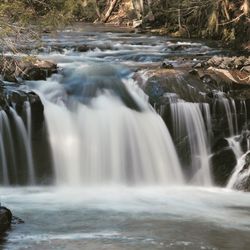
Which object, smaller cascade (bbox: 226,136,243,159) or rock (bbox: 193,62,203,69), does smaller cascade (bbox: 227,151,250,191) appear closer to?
smaller cascade (bbox: 226,136,243,159)

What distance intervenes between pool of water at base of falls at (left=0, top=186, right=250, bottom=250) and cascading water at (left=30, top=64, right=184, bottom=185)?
45 centimetres

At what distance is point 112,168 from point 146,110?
1520 mm

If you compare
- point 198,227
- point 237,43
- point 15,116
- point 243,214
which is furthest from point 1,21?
point 237,43

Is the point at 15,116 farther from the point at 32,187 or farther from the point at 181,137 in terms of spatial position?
the point at 181,137

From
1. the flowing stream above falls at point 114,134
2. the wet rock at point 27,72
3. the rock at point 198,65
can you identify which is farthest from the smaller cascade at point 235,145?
the wet rock at point 27,72

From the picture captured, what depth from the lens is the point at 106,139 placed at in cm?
1038

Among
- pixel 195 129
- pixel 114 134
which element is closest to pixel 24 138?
pixel 114 134

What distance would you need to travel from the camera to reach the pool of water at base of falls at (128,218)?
621 cm

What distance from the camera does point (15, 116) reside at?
32.4 feet

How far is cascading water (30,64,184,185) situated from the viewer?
10.0 m

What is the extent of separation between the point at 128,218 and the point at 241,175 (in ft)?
11.0

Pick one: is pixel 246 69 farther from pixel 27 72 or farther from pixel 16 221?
pixel 16 221

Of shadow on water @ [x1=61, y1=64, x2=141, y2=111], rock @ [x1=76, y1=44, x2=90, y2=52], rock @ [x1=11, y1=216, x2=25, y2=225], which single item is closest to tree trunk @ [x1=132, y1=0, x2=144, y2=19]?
rock @ [x1=76, y1=44, x2=90, y2=52]

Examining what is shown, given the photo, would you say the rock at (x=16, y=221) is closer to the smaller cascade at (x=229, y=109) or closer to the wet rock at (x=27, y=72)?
the wet rock at (x=27, y=72)
